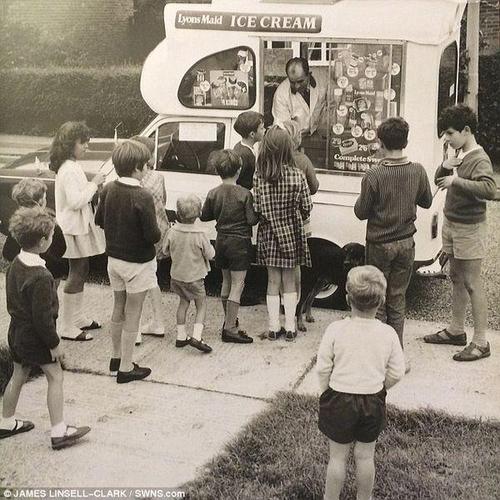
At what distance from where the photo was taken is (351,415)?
2.72 metres

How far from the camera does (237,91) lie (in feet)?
16.2

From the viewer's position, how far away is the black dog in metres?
4.86

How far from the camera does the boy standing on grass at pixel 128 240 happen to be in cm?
381

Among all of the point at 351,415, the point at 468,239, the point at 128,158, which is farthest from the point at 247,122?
the point at 351,415

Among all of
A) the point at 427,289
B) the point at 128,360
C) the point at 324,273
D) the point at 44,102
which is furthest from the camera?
the point at 427,289

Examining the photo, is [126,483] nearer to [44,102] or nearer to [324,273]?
[324,273]

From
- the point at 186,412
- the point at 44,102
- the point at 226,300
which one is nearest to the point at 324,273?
the point at 226,300

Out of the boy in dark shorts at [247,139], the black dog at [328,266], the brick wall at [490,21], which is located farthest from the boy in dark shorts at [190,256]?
the brick wall at [490,21]

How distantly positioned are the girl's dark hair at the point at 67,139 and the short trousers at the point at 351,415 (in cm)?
236

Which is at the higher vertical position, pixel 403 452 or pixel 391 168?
pixel 391 168

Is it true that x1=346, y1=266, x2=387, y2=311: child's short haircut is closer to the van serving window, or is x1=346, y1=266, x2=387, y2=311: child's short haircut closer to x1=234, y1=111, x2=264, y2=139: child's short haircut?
x1=234, y1=111, x2=264, y2=139: child's short haircut

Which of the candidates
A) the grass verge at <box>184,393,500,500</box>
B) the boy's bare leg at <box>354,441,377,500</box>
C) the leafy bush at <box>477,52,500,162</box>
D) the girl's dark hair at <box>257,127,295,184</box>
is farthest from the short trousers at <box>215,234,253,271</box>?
the leafy bush at <box>477,52,500,162</box>

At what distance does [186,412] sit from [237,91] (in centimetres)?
225

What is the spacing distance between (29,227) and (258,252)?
174 cm
